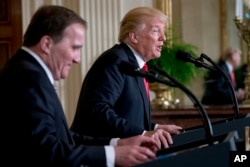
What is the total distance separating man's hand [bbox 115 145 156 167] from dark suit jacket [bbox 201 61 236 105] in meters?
3.24

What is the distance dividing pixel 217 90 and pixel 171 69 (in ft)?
1.48

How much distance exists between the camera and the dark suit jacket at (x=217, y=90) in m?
5.61

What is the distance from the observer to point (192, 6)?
5902mm

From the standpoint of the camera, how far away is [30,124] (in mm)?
2266

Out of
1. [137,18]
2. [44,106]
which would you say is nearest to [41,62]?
[44,106]

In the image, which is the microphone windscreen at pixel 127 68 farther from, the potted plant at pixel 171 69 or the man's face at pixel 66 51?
the potted plant at pixel 171 69

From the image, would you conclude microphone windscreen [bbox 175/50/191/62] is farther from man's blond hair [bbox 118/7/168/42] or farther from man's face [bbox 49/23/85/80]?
man's face [bbox 49/23/85/80]

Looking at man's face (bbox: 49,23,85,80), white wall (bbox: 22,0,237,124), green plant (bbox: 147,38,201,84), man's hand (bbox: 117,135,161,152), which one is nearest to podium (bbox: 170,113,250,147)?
man's hand (bbox: 117,135,161,152)

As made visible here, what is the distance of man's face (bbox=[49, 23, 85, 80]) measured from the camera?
2.51m

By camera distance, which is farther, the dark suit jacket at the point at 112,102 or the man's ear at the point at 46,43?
the dark suit jacket at the point at 112,102

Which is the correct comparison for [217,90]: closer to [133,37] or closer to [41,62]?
[133,37]

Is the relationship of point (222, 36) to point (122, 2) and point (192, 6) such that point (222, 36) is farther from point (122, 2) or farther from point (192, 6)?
point (122, 2)

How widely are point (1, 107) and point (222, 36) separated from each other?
3.70 metres

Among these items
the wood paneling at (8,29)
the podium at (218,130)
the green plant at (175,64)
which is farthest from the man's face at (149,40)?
the wood paneling at (8,29)
